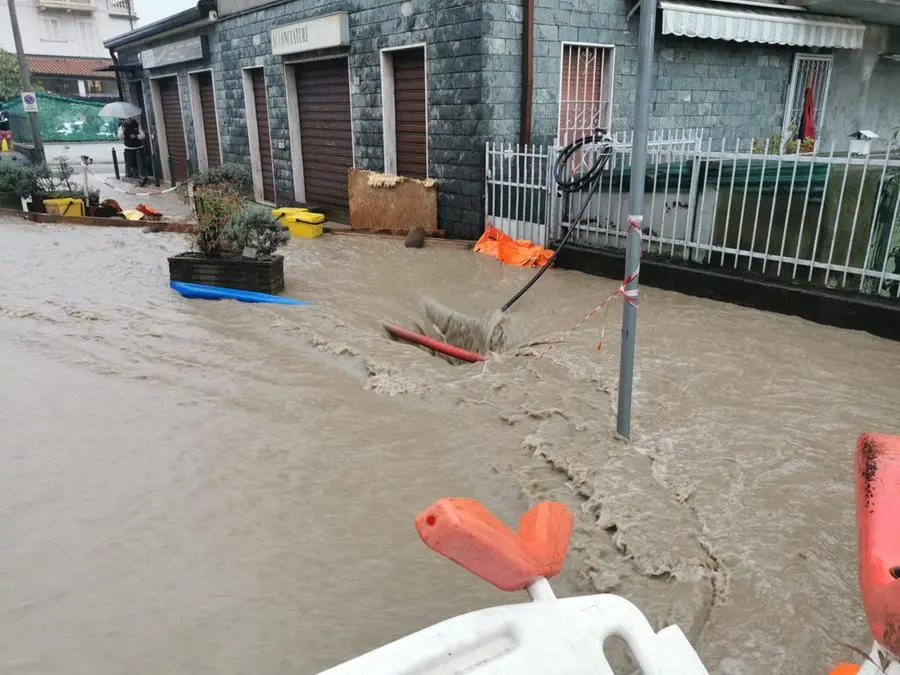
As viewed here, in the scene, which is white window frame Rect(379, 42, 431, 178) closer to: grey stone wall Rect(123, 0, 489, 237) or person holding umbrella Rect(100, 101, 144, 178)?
grey stone wall Rect(123, 0, 489, 237)

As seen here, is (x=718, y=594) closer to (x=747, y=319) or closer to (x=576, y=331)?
(x=576, y=331)

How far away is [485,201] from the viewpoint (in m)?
8.90

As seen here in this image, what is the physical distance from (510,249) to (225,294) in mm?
3566

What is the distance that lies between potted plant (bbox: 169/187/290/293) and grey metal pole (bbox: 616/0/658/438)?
162 inches

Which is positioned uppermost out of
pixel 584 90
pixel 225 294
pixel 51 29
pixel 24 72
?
pixel 51 29

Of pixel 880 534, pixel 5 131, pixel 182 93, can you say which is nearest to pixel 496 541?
pixel 880 534

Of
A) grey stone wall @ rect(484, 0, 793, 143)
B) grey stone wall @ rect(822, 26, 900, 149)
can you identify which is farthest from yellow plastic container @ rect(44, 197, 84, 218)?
grey stone wall @ rect(822, 26, 900, 149)

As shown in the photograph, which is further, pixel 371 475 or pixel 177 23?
pixel 177 23

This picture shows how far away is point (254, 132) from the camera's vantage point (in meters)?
13.9

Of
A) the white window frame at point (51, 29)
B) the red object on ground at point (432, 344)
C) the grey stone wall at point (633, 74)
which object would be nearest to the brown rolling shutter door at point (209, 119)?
the grey stone wall at point (633, 74)

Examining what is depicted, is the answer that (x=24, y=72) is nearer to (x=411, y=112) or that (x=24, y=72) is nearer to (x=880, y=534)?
(x=411, y=112)

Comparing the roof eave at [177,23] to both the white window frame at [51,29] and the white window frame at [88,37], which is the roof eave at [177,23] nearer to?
the white window frame at [51,29]

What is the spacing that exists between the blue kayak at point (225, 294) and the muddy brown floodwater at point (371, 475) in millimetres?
265

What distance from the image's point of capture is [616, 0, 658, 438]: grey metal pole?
2930 mm
